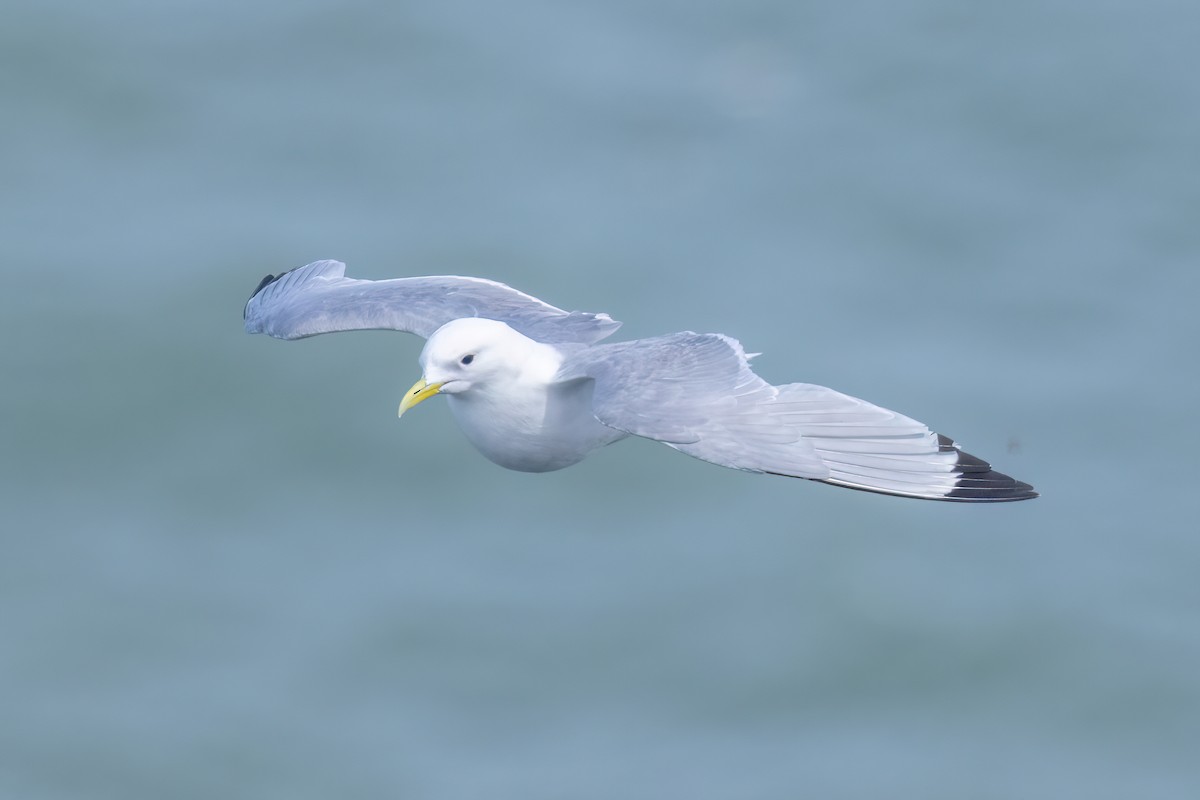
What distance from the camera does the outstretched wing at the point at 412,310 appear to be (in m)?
11.0

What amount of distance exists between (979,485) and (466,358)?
263cm

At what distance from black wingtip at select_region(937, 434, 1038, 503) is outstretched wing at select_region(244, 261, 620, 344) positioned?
2.30 m

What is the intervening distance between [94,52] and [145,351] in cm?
359

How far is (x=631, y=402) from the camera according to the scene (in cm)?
947

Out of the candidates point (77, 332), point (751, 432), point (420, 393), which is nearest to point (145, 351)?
point (77, 332)

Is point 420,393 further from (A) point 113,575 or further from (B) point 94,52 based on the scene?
(B) point 94,52

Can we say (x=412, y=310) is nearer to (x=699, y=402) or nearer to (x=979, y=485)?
(x=699, y=402)

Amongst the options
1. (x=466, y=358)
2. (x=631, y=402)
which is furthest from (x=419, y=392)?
(x=631, y=402)

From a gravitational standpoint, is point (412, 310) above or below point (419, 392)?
above

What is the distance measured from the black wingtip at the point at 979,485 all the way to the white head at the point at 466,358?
7.28 ft

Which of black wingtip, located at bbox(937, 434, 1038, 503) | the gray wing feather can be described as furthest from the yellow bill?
black wingtip, located at bbox(937, 434, 1038, 503)

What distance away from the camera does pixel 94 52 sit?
59.5 ft

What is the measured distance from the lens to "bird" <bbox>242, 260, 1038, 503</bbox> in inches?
362

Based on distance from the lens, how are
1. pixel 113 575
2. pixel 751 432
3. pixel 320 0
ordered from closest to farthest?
pixel 751 432 → pixel 113 575 → pixel 320 0
